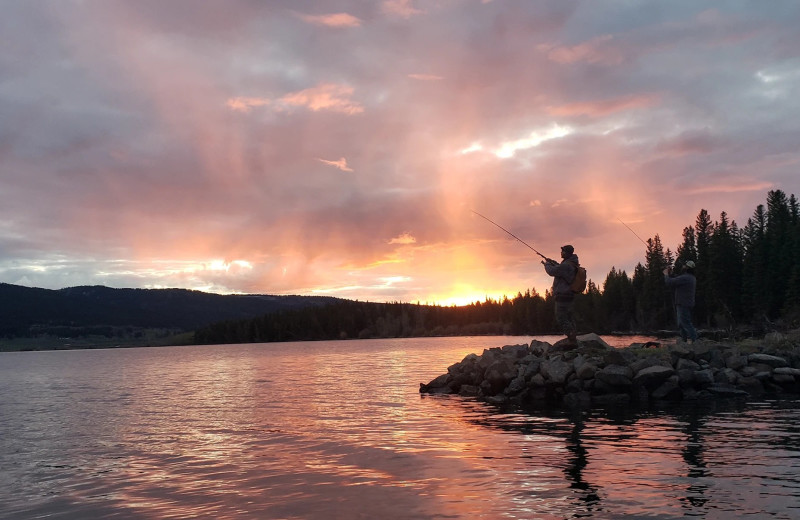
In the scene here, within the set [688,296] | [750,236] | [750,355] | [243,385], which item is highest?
[750,236]

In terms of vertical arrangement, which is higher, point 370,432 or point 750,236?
point 750,236

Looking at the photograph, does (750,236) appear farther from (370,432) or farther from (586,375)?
(370,432)

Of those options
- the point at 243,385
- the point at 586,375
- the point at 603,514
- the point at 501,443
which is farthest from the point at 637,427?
the point at 243,385

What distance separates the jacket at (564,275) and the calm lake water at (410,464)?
4.77 meters

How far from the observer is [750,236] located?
113750 mm

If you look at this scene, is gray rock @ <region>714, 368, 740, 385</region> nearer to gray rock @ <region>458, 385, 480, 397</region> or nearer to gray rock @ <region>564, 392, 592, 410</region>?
gray rock @ <region>564, 392, 592, 410</region>

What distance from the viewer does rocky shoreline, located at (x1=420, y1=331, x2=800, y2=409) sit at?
22312mm

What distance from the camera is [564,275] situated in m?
22.5

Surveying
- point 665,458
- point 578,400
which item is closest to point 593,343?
point 578,400

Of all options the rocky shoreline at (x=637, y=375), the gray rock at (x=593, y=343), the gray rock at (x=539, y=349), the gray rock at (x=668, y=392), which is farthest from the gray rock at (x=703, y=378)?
the gray rock at (x=539, y=349)

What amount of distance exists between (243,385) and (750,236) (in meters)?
105

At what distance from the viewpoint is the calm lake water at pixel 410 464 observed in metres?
9.58

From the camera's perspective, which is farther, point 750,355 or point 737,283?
point 737,283

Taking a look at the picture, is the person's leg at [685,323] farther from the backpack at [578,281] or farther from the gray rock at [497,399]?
the gray rock at [497,399]
